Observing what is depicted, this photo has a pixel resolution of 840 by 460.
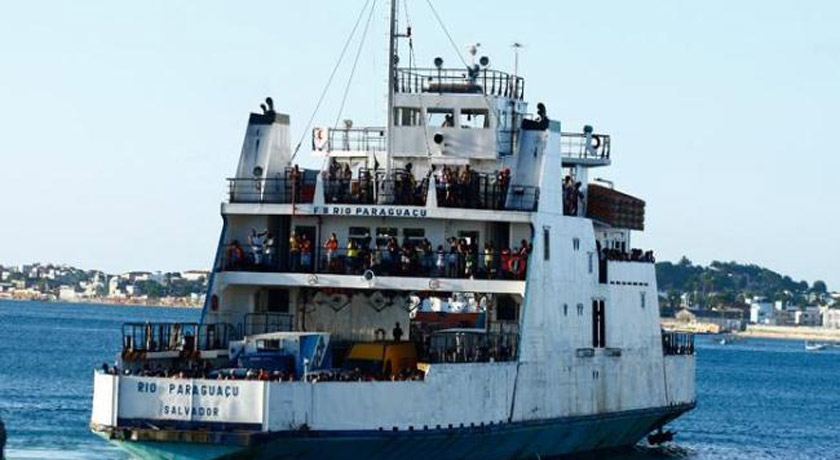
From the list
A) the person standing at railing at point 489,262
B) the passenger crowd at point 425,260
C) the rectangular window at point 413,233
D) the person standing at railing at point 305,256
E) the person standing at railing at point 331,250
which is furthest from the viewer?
the rectangular window at point 413,233

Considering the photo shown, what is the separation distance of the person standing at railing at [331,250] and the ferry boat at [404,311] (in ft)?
0.24

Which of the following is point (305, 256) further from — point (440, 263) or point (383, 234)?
point (440, 263)

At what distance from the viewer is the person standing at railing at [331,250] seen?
131 ft

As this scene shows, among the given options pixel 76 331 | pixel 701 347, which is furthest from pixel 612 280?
pixel 701 347

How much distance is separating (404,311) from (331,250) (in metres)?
2.91

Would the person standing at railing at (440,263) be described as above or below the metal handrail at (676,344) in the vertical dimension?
above

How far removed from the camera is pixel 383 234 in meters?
41.0

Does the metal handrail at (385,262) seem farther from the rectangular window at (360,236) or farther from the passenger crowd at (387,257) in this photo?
the rectangular window at (360,236)

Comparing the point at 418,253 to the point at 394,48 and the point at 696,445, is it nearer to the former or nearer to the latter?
the point at 394,48

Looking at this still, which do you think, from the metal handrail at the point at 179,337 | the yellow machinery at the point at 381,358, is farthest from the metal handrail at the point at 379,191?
the metal handrail at the point at 179,337

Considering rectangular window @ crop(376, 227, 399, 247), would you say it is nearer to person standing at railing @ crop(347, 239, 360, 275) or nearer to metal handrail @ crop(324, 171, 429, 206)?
metal handrail @ crop(324, 171, 429, 206)

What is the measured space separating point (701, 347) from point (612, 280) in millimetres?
127770

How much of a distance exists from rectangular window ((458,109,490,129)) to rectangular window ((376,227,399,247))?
350cm

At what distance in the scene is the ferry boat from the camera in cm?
3541
